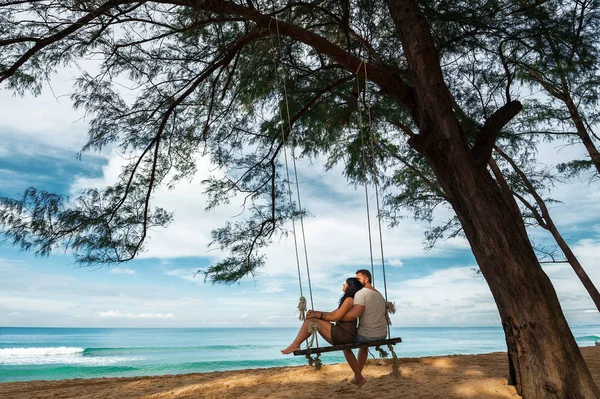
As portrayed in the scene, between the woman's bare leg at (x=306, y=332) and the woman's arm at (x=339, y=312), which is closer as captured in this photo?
the woman's bare leg at (x=306, y=332)

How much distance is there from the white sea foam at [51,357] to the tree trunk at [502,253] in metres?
21.0

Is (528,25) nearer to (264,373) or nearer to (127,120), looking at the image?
(127,120)

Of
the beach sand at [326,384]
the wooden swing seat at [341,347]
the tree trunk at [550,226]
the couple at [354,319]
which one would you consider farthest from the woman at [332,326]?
the tree trunk at [550,226]

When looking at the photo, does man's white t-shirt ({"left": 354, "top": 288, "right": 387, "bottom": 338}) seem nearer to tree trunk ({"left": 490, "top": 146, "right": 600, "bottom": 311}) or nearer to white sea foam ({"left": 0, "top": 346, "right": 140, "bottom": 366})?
tree trunk ({"left": 490, "top": 146, "right": 600, "bottom": 311})

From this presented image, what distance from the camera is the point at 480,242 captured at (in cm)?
404

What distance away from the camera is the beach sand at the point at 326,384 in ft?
15.7

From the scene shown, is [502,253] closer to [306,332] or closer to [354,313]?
[354,313]

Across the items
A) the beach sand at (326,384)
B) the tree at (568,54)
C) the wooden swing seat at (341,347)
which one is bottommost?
the beach sand at (326,384)

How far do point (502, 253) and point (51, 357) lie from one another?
25.9 meters

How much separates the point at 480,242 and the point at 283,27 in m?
2.66

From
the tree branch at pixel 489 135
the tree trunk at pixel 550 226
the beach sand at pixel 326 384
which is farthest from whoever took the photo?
the tree trunk at pixel 550 226

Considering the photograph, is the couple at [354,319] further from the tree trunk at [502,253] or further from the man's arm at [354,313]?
the tree trunk at [502,253]

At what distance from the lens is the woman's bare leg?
3820 millimetres

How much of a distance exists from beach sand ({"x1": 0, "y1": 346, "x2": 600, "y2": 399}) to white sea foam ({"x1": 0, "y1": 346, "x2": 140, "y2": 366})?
15840mm
